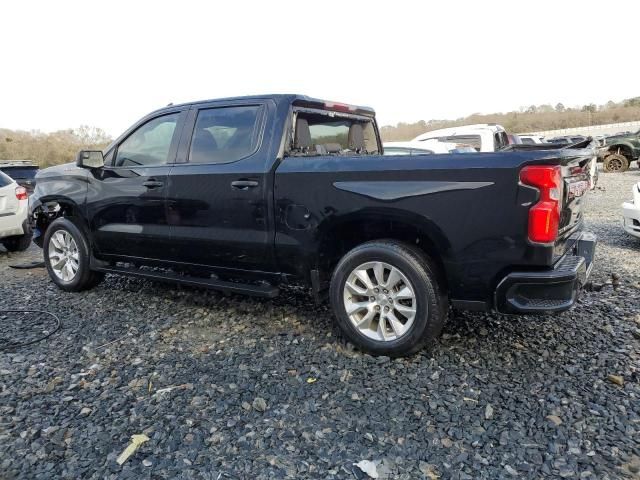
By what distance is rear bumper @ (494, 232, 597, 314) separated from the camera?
115 inches

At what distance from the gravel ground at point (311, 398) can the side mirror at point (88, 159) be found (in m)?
1.42

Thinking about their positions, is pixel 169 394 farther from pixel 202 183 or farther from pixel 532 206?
pixel 532 206

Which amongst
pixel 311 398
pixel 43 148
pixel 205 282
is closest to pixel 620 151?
pixel 205 282

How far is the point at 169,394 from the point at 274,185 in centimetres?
162

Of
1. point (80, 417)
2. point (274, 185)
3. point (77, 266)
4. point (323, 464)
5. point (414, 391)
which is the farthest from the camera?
point (77, 266)

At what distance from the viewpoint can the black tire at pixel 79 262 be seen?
507cm

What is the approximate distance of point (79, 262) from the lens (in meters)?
5.10

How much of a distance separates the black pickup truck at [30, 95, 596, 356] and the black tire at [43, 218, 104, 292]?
22 millimetres

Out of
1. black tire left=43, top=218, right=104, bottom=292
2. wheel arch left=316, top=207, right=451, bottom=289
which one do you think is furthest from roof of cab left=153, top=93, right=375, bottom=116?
black tire left=43, top=218, right=104, bottom=292

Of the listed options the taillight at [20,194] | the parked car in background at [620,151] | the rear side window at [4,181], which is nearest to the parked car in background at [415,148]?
the taillight at [20,194]

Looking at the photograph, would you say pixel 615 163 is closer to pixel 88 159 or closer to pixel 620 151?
pixel 620 151

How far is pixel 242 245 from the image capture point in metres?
3.90

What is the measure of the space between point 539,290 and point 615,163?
19.8m

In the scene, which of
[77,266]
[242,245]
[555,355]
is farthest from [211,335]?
[555,355]
